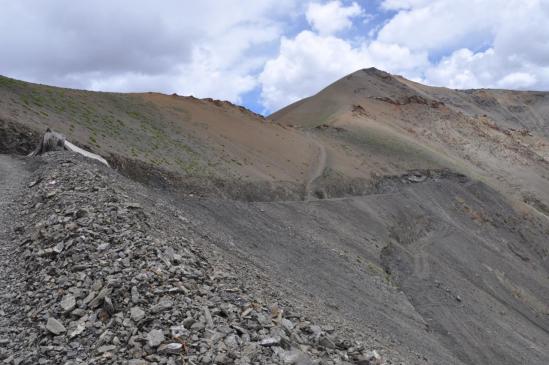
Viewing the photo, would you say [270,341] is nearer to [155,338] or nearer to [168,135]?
[155,338]

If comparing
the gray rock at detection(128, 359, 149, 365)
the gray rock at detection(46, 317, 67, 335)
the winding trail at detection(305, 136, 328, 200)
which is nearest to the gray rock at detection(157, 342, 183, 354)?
the gray rock at detection(128, 359, 149, 365)

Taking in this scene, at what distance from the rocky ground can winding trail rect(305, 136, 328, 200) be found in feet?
80.4

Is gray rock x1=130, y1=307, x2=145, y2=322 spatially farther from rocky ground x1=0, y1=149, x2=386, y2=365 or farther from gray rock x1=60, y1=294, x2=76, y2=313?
gray rock x1=60, y1=294, x2=76, y2=313

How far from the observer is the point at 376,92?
87750 mm

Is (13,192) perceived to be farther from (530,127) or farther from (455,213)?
(530,127)

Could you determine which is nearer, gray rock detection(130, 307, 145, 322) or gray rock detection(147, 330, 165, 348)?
gray rock detection(147, 330, 165, 348)

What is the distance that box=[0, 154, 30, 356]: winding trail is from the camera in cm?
850

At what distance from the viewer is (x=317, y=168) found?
43.5 metres

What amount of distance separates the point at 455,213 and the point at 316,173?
53.3 feet

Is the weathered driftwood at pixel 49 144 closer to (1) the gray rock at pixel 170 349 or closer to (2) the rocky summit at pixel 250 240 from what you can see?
(2) the rocky summit at pixel 250 240

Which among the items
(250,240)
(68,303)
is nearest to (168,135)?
(250,240)

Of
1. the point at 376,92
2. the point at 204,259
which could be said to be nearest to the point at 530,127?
the point at 376,92

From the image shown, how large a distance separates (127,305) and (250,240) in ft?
47.8

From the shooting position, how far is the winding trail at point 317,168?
124 feet
